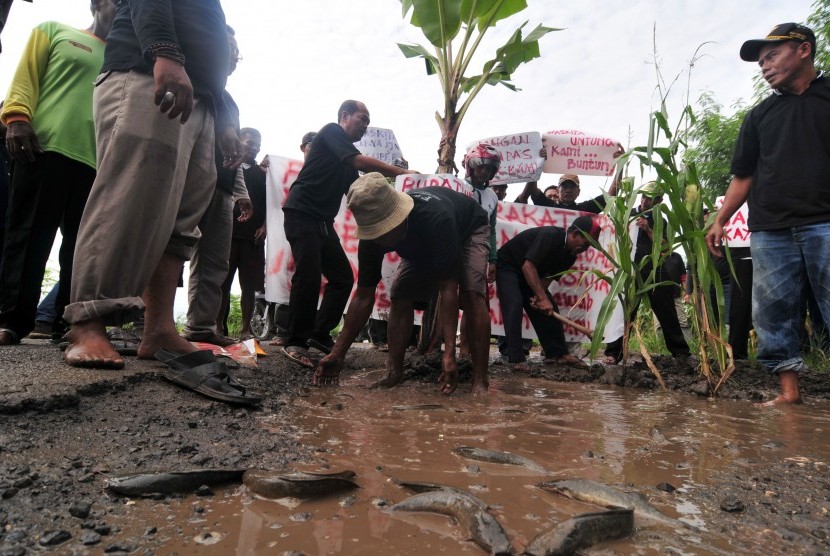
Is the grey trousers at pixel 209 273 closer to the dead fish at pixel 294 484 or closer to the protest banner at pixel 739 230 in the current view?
the dead fish at pixel 294 484

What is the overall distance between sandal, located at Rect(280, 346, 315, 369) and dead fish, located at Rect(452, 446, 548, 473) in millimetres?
1822

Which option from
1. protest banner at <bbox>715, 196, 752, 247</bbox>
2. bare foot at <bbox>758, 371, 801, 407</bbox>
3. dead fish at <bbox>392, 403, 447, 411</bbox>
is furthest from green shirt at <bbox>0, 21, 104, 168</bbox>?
protest banner at <bbox>715, 196, 752, 247</bbox>

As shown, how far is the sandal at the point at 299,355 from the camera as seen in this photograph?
3137mm

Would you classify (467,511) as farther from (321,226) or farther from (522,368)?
(522,368)

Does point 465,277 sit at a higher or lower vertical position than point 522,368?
higher

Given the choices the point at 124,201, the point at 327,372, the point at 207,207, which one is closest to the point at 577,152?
the point at 327,372

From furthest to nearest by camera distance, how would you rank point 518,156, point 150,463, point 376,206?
point 518,156, point 376,206, point 150,463

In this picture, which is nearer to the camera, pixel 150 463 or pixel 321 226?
pixel 150 463

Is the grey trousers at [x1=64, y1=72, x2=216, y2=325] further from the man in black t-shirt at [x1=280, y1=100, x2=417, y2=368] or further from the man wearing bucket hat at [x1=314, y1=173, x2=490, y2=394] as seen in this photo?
the man in black t-shirt at [x1=280, y1=100, x2=417, y2=368]

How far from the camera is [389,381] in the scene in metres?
2.88

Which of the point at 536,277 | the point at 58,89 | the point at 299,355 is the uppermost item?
the point at 58,89

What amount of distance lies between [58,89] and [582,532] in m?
3.02

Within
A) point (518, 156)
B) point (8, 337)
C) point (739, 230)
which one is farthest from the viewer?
point (739, 230)

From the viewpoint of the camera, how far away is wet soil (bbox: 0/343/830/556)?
0.90 meters
